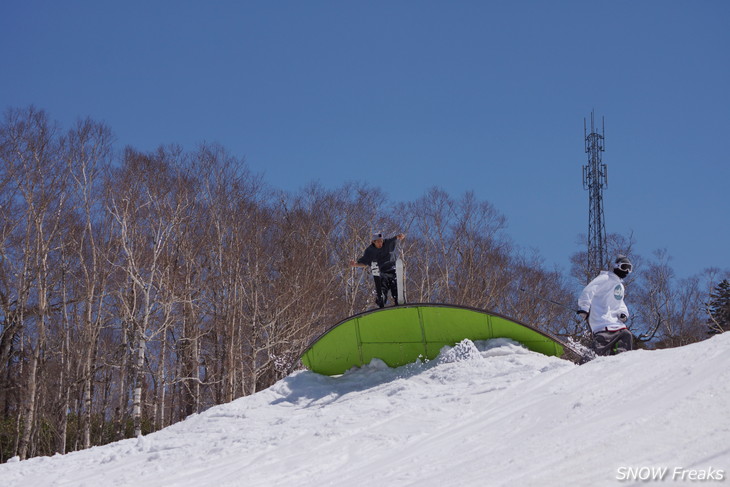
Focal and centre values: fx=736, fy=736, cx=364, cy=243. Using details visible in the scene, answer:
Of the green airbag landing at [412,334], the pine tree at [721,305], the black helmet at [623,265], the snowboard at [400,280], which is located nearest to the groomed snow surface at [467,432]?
the green airbag landing at [412,334]

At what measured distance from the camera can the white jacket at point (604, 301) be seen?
30.5ft

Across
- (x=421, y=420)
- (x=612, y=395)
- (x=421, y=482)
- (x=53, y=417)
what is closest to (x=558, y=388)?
(x=612, y=395)

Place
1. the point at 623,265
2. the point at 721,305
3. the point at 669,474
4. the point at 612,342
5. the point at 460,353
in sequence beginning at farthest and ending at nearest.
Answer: the point at 721,305 → the point at 460,353 → the point at 623,265 → the point at 612,342 → the point at 669,474

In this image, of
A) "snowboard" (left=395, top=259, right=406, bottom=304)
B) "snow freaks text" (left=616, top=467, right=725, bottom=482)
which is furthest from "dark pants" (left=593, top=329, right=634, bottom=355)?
"snow freaks text" (left=616, top=467, right=725, bottom=482)

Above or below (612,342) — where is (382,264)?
above

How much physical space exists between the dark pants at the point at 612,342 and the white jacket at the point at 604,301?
6cm

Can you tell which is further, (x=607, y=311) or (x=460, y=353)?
(x=460, y=353)

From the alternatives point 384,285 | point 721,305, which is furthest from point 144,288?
point 721,305

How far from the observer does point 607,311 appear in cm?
934

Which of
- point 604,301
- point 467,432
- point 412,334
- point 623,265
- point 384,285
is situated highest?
point 384,285

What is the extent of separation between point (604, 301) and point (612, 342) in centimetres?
52

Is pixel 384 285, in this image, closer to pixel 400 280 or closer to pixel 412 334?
pixel 400 280

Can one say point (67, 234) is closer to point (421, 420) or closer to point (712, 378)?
point (421, 420)

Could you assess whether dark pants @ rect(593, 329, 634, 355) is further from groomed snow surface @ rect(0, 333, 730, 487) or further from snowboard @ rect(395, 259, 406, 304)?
snowboard @ rect(395, 259, 406, 304)
